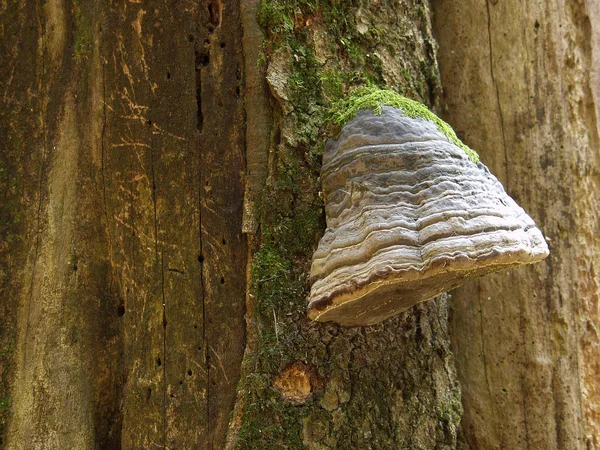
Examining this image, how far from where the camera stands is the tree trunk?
2.47 meters

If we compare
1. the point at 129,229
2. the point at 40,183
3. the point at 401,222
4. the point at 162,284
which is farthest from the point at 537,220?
the point at 40,183

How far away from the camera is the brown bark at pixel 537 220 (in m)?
3.05

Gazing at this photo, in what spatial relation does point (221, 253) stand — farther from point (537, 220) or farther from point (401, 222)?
point (537, 220)

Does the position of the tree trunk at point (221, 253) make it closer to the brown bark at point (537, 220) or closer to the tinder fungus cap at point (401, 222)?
the brown bark at point (537, 220)

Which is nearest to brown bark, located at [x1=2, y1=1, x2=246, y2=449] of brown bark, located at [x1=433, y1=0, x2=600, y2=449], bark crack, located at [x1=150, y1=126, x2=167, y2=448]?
bark crack, located at [x1=150, y1=126, x2=167, y2=448]

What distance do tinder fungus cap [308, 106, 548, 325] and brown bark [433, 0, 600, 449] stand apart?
1.05 m

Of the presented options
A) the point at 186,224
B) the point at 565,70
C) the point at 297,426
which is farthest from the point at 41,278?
the point at 565,70

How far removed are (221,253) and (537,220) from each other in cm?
184

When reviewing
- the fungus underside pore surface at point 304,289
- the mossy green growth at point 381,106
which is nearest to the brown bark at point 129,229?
the fungus underside pore surface at point 304,289

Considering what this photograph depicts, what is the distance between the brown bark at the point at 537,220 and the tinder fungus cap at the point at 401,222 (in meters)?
1.05

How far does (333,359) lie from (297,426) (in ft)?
1.04

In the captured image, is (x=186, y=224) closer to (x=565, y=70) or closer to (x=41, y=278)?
(x=41, y=278)

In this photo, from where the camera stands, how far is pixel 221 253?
2.58 metres

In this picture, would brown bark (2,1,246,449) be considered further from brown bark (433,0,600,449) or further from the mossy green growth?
brown bark (433,0,600,449)
